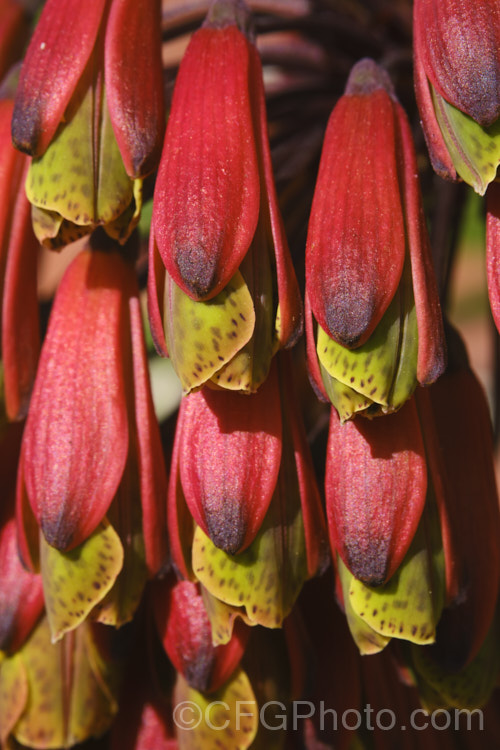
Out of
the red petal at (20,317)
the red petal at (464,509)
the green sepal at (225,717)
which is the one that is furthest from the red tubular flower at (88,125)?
the green sepal at (225,717)

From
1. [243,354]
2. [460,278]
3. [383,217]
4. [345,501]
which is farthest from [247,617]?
[460,278]

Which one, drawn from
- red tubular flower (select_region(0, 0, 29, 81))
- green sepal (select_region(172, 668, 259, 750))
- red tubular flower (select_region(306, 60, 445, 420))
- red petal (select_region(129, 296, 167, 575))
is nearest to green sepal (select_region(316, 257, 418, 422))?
red tubular flower (select_region(306, 60, 445, 420))

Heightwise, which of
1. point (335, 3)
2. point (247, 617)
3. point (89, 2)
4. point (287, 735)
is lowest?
point (287, 735)

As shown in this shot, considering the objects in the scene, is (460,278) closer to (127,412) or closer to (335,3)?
(335,3)

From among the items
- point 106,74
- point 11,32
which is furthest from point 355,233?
point 11,32

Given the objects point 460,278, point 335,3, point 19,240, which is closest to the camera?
point 19,240

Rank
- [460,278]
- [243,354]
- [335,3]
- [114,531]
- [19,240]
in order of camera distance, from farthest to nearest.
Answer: [460,278], [335,3], [19,240], [114,531], [243,354]

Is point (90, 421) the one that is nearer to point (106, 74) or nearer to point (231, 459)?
point (231, 459)

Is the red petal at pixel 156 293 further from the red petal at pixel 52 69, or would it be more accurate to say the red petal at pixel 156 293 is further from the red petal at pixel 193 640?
the red petal at pixel 193 640
